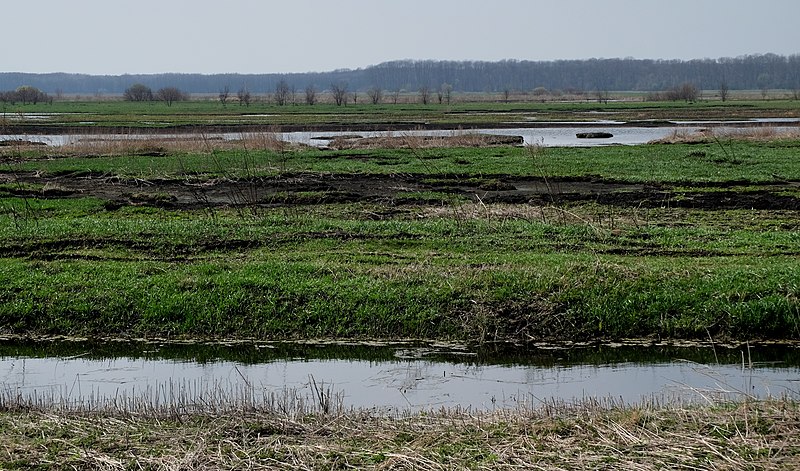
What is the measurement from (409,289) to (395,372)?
2.52 meters

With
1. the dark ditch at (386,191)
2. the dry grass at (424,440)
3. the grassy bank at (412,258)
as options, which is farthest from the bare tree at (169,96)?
the dry grass at (424,440)

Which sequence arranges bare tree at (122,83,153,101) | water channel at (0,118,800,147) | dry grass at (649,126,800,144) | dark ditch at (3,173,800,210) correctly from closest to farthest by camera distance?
dark ditch at (3,173,800,210)
dry grass at (649,126,800,144)
water channel at (0,118,800,147)
bare tree at (122,83,153,101)

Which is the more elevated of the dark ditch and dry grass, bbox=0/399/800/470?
the dark ditch

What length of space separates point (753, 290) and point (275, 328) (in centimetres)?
722

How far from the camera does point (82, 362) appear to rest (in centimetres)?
1212

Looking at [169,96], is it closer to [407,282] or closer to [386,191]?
[386,191]

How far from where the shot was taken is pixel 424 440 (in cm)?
735

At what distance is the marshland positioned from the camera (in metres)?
7.34

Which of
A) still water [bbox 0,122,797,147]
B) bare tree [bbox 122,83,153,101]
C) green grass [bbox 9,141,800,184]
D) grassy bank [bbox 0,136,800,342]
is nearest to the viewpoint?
grassy bank [bbox 0,136,800,342]

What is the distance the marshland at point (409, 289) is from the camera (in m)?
7.34

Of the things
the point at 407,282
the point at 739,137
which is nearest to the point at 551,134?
the point at 739,137

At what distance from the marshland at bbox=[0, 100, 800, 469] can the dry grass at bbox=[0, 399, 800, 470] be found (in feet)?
0.09

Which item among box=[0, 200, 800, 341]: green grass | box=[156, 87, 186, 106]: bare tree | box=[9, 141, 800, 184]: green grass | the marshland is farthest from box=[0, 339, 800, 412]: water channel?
box=[156, 87, 186, 106]: bare tree

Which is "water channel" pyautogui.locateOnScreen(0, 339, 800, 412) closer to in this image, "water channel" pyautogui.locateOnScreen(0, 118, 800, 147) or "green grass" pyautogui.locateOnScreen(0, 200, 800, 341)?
"green grass" pyautogui.locateOnScreen(0, 200, 800, 341)
